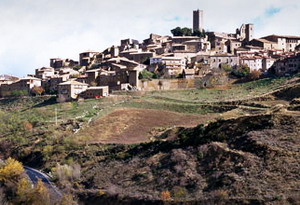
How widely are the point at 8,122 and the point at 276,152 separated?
32271 mm

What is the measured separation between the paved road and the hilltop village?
18.1 metres

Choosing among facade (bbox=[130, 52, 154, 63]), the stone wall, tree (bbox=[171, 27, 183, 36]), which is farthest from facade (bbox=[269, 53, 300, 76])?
tree (bbox=[171, 27, 183, 36])

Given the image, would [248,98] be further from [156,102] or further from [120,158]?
[120,158]

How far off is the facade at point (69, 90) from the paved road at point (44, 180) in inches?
654

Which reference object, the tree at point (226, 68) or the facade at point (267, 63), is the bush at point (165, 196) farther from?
the facade at point (267, 63)

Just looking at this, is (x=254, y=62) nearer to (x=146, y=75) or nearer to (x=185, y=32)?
(x=146, y=75)

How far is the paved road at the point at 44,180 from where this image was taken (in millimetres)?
33938

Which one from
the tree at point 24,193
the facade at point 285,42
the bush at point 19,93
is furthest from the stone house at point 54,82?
the tree at point 24,193

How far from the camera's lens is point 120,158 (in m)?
38.8

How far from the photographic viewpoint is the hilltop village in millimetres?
60000

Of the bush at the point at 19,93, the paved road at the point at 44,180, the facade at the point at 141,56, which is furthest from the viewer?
the facade at the point at 141,56

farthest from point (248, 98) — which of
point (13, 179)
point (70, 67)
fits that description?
point (70, 67)

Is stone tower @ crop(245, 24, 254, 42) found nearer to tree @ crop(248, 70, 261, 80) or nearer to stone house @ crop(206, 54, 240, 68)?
stone house @ crop(206, 54, 240, 68)

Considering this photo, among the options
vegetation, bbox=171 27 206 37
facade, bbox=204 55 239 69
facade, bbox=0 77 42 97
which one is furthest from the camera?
vegetation, bbox=171 27 206 37
